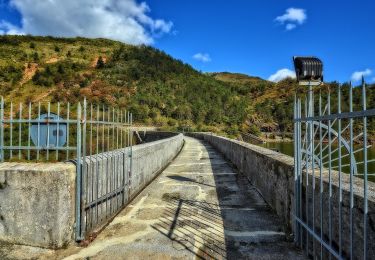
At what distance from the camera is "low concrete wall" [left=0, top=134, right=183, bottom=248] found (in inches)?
172

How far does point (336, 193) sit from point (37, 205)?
3.64 metres

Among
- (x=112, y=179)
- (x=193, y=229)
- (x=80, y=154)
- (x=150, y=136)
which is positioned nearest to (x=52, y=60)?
(x=150, y=136)

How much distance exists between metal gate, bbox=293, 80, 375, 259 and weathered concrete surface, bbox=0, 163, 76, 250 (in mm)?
3146

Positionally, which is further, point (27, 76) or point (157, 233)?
point (27, 76)

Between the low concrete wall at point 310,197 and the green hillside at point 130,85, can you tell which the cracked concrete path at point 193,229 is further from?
the green hillside at point 130,85

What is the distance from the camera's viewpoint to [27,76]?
230ft

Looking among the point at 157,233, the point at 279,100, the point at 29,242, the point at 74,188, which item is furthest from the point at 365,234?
the point at 279,100

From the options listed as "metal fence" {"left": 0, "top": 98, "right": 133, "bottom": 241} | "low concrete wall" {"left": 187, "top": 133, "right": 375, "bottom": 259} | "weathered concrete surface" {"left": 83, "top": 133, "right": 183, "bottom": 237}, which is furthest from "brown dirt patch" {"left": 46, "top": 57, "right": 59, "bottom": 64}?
"metal fence" {"left": 0, "top": 98, "right": 133, "bottom": 241}

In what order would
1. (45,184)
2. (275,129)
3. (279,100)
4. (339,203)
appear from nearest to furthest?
(339,203), (45,184), (275,129), (279,100)

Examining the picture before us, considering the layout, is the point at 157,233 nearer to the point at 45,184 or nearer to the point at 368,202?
the point at 45,184

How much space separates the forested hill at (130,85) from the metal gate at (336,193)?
4918 cm

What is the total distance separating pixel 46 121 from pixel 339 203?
4.00m

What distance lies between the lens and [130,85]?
67.6 meters

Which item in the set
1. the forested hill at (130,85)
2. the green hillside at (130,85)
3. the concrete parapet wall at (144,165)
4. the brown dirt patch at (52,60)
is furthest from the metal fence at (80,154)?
the brown dirt patch at (52,60)
